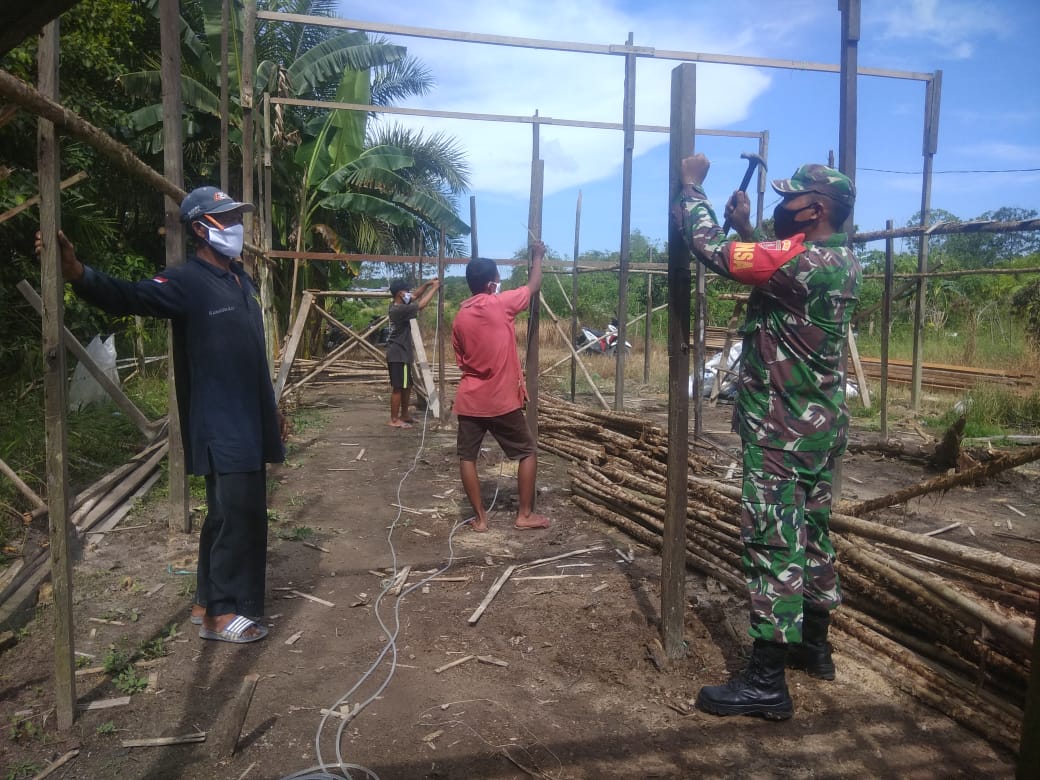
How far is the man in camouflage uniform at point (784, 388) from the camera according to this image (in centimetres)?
273

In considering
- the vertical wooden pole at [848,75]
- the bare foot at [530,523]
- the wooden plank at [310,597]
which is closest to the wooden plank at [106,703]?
the wooden plank at [310,597]

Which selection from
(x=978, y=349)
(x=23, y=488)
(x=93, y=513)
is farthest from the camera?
(x=978, y=349)

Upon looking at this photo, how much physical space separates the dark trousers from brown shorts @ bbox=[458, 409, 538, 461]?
1.78 meters

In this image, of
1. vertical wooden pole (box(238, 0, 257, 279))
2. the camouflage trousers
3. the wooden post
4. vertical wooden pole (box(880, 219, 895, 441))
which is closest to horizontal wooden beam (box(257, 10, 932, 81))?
vertical wooden pole (box(238, 0, 257, 279))

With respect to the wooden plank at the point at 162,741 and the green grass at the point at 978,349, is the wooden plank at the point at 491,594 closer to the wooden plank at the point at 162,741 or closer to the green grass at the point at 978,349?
the wooden plank at the point at 162,741

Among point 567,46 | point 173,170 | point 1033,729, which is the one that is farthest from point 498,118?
point 1033,729

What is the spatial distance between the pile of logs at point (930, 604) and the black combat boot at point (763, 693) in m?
0.60

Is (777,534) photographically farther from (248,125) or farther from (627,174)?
(627,174)

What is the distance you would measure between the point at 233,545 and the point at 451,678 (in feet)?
3.90

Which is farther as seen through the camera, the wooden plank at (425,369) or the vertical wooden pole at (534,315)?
the wooden plank at (425,369)

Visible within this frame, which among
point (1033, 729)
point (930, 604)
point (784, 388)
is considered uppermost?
point (784, 388)

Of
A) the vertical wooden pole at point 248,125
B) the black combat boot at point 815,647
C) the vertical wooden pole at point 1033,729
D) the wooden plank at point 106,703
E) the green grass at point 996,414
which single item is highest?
the vertical wooden pole at point 248,125

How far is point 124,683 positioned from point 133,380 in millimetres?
8629

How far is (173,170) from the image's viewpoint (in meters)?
4.43
